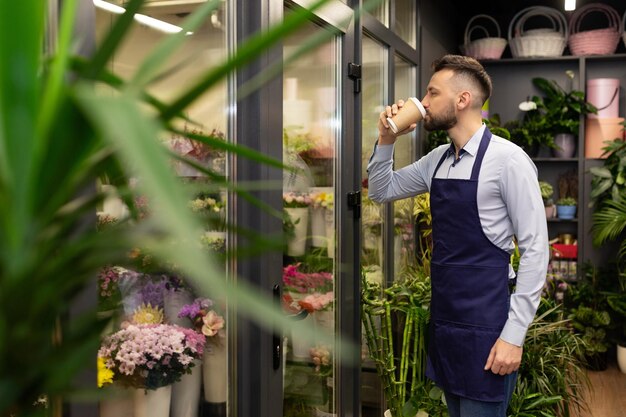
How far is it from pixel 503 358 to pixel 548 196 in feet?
12.8

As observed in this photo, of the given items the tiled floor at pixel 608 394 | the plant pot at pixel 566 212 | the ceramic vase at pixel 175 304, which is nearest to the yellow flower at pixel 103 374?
the ceramic vase at pixel 175 304

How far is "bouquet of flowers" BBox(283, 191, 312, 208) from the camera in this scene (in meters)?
2.38

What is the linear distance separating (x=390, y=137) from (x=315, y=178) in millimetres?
337

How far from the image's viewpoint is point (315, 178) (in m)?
2.63

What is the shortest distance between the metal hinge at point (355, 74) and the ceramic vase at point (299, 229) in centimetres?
64

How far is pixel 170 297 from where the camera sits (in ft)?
5.73

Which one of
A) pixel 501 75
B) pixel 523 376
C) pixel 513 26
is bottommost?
pixel 523 376

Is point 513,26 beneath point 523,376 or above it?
above

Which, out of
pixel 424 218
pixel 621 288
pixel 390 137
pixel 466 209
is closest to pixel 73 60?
pixel 466 209

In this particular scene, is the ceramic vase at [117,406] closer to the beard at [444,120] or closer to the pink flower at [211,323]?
the pink flower at [211,323]

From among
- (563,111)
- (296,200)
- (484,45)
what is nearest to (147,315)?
(296,200)

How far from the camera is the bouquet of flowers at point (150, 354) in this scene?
1.56 metres

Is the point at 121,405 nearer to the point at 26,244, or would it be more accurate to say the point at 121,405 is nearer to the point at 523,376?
the point at 26,244

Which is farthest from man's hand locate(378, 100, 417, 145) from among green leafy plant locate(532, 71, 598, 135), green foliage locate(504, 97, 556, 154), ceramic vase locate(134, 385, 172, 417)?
green leafy plant locate(532, 71, 598, 135)
